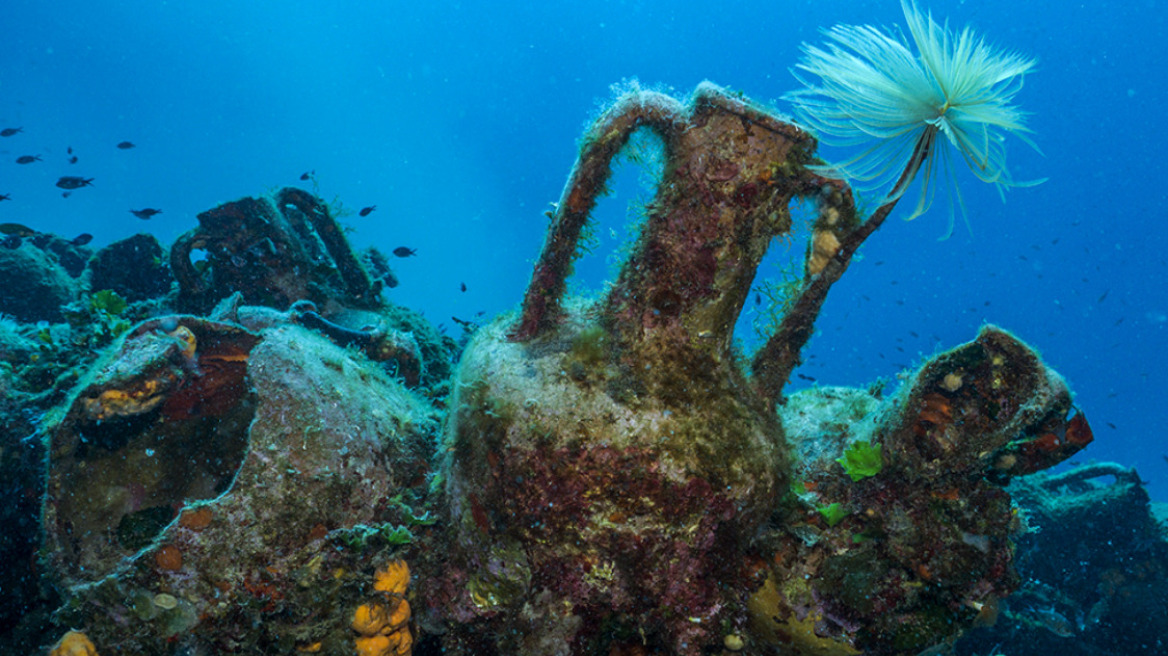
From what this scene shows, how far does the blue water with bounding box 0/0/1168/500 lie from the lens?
9094 centimetres

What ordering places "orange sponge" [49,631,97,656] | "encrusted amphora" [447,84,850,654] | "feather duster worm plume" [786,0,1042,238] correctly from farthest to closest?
"feather duster worm plume" [786,0,1042,238], "encrusted amphora" [447,84,850,654], "orange sponge" [49,631,97,656]

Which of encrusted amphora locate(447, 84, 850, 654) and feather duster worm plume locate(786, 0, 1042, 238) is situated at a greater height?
feather duster worm plume locate(786, 0, 1042, 238)

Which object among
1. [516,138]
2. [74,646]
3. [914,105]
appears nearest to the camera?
[74,646]

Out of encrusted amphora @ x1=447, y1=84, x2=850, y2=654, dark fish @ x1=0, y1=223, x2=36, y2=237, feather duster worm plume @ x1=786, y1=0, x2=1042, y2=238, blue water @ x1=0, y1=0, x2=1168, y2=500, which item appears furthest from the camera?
blue water @ x1=0, y1=0, x2=1168, y2=500

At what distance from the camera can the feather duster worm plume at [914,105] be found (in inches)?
111

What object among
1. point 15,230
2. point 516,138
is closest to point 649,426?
point 15,230

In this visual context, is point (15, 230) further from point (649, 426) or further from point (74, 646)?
point (649, 426)

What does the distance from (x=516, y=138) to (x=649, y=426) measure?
155935 millimetres

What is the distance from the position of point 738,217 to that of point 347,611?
119 inches

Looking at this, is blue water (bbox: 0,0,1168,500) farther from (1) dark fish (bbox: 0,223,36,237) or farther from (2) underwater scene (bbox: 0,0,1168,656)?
(2) underwater scene (bbox: 0,0,1168,656)

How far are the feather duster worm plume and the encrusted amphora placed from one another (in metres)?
0.38

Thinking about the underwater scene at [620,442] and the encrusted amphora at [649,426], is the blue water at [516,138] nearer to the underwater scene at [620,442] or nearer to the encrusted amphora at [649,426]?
the underwater scene at [620,442]

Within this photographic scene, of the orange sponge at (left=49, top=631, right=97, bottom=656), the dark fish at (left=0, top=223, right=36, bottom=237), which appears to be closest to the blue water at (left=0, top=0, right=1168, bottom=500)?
the dark fish at (left=0, top=223, right=36, bottom=237)

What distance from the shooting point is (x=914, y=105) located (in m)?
2.85
